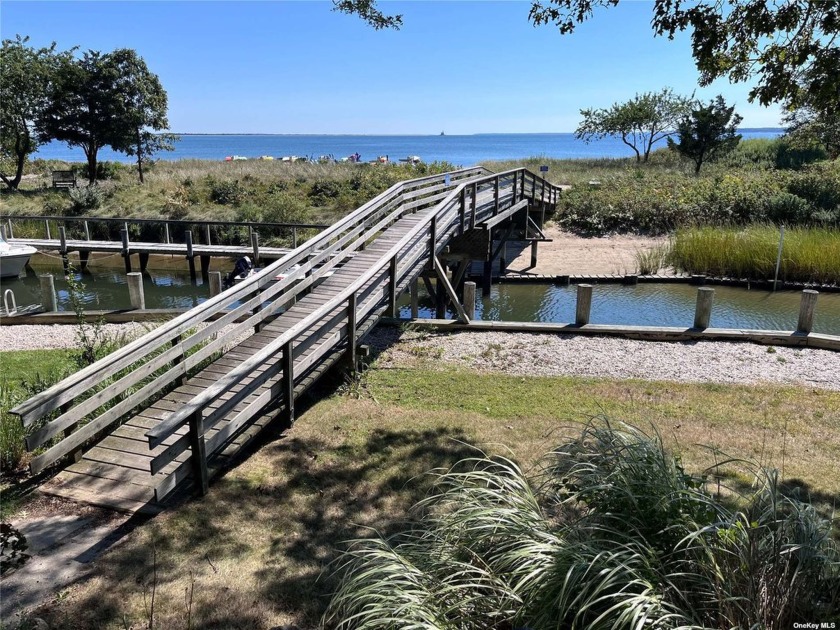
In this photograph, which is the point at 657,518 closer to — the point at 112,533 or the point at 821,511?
the point at 821,511

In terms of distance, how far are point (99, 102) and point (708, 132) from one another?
37787mm

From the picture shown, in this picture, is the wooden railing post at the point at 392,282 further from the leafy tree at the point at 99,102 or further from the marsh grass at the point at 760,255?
the leafy tree at the point at 99,102

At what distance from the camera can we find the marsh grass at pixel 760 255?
722 inches

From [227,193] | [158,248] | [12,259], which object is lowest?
[12,259]

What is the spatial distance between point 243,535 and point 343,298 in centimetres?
363

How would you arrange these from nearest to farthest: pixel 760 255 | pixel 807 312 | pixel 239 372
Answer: pixel 239 372, pixel 807 312, pixel 760 255

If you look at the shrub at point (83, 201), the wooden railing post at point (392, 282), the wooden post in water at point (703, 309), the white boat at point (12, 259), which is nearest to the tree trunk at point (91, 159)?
the shrub at point (83, 201)

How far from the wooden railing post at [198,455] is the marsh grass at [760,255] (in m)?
18.5

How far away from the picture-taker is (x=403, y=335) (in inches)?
429

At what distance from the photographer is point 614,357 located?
9828 mm

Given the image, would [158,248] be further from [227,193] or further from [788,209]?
[788,209]

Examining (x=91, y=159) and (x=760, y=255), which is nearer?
(x=760, y=255)

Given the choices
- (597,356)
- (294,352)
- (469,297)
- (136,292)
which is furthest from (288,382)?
(136,292)

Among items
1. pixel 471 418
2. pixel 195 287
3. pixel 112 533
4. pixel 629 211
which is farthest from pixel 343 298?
pixel 629 211
